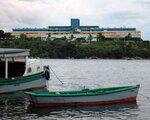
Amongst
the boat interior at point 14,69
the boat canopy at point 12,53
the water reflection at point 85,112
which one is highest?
the boat canopy at point 12,53

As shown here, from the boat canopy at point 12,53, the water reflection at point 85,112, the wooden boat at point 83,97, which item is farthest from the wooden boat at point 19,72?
the water reflection at point 85,112

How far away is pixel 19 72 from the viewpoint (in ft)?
186

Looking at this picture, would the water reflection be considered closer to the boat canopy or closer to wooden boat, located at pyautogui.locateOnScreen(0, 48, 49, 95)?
wooden boat, located at pyautogui.locateOnScreen(0, 48, 49, 95)

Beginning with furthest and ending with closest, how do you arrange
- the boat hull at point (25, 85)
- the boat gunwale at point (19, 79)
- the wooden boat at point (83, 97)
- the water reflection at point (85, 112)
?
the boat hull at point (25, 85)
the boat gunwale at point (19, 79)
the wooden boat at point (83, 97)
the water reflection at point (85, 112)

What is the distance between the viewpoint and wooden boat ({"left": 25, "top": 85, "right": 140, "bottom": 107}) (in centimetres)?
4156

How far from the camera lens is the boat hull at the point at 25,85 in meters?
49.3

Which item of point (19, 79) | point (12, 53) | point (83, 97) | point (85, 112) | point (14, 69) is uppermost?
point (12, 53)

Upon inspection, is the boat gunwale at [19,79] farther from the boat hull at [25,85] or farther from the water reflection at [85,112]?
the water reflection at [85,112]

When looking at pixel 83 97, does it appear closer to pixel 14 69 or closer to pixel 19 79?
pixel 19 79

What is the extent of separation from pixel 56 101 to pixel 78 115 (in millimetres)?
3620

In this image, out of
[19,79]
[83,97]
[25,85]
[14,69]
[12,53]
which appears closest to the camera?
[83,97]

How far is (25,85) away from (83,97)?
10.3 m

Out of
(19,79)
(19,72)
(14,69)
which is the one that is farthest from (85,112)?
(14,69)

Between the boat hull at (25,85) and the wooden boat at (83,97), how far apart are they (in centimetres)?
725
